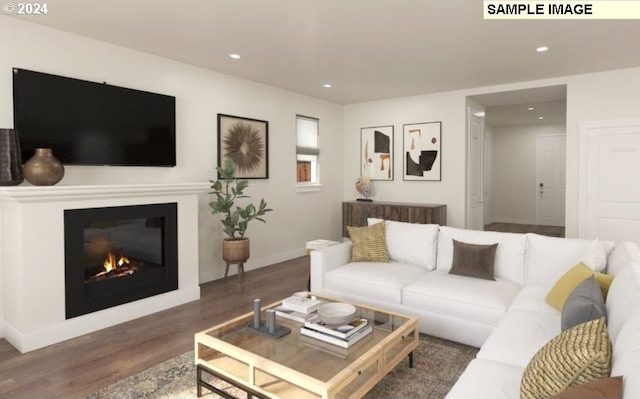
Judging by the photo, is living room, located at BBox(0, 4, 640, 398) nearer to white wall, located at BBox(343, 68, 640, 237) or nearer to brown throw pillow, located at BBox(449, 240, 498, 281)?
white wall, located at BBox(343, 68, 640, 237)

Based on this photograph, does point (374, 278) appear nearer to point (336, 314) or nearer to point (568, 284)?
point (336, 314)

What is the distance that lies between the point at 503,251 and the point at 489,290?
0.53 meters

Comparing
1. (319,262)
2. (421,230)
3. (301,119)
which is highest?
(301,119)

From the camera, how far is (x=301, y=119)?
20.2ft

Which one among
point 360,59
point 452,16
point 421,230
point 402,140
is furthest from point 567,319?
point 402,140

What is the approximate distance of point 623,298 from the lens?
1.71m

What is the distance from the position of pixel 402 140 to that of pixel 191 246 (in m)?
3.90

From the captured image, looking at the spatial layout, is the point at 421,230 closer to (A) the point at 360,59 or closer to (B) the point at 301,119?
(A) the point at 360,59

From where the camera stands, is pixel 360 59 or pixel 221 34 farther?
pixel 360 59

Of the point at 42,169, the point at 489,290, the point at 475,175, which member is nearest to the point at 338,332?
the point at 489,290

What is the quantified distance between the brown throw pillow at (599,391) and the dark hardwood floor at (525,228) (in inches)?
322

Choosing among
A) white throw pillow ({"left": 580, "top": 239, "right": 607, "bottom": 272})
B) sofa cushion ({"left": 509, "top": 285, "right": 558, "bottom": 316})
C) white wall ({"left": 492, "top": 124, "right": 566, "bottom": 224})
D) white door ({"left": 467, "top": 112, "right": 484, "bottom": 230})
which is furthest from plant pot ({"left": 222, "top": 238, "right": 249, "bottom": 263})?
white wall ({"left": 492, "top": 124, "right": 566, "bottom": 224})

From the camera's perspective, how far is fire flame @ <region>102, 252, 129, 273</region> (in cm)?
356

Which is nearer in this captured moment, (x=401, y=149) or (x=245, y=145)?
(x=245, y=145)
